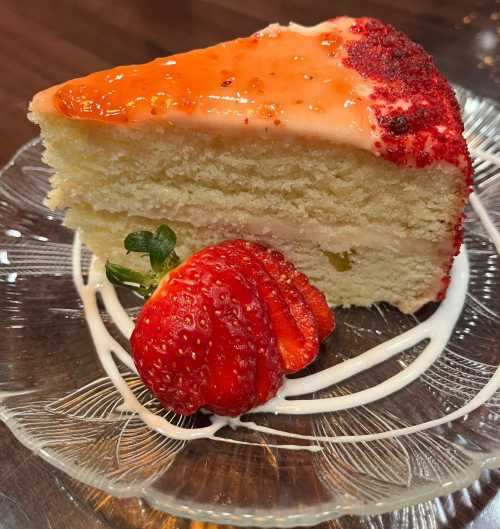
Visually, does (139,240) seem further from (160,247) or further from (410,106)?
(410,106)

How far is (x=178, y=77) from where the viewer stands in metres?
1.43

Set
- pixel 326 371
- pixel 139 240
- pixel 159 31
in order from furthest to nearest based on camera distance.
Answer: pixel 159 31 < pixel 326 371 < pixel 139 240

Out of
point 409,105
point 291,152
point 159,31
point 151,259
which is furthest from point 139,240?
point 159,31

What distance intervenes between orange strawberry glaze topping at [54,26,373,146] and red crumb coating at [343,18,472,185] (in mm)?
39

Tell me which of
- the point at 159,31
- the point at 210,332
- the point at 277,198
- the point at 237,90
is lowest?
the point at 210,332

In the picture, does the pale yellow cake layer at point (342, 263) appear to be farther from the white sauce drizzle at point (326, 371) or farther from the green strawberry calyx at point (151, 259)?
the green strawberry calyx at point (151, 259)

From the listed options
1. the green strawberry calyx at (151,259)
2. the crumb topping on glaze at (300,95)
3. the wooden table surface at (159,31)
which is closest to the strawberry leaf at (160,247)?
the green strawberry calyx at (151,259)

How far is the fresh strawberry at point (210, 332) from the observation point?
1.24 metres

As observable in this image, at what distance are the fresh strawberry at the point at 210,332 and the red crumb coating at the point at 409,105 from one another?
0.41 meters

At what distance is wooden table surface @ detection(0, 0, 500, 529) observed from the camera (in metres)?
2.49

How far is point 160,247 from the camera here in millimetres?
1329

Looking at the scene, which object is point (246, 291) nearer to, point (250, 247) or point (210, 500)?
point (250, 247)

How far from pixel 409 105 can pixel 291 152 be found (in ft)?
0.90

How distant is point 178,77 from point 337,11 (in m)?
1.69
